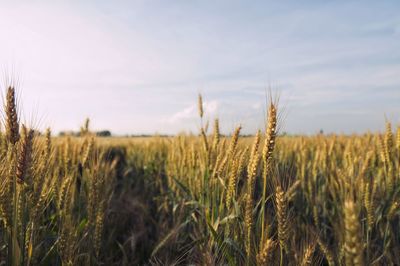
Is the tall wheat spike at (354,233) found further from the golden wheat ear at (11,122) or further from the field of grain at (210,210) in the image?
the golden wheat ear at (11,122)

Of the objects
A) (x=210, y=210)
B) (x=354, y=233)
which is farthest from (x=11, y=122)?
(x=210, y=210)

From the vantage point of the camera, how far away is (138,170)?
7246 millimetres

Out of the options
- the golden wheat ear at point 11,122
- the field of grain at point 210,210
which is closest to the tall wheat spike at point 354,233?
the field of grain at point 210,210

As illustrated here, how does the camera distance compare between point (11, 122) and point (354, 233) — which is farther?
point (11, 122)

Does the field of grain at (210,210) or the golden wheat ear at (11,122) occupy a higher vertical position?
the golden wheat ear at (11,122)

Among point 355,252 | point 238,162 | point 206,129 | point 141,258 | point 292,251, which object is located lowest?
point 141,258

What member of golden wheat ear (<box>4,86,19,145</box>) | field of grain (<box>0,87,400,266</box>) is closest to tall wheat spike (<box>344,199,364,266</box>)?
field of grain (<box>0,87,400,266</box>)

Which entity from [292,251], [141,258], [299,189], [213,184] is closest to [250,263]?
[292,251]

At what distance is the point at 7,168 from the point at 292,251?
69.5 inches

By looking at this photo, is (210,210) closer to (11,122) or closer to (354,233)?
(11,122)

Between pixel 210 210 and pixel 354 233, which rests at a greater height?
pixel 354 233

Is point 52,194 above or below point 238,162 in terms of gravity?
below

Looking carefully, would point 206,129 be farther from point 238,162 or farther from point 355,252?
point 355,252

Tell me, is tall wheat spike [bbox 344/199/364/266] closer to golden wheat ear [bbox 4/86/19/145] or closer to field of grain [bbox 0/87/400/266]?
field of grain [bbox 0/87/400/266]
